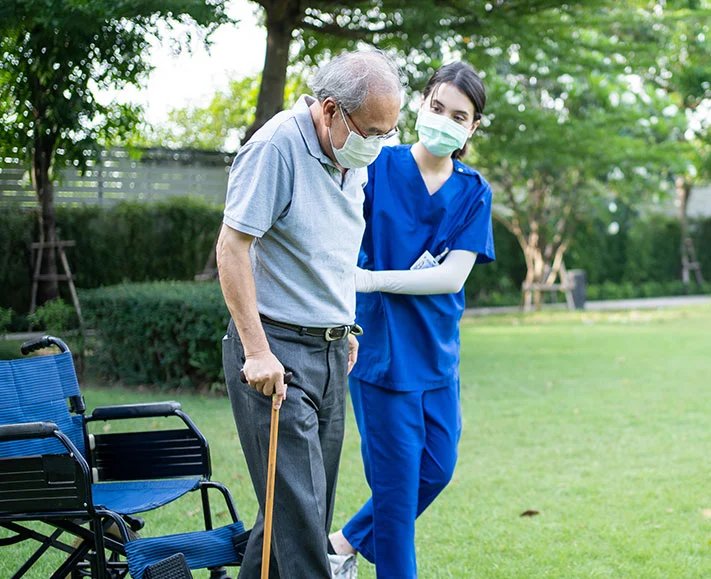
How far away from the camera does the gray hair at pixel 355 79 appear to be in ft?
8.07

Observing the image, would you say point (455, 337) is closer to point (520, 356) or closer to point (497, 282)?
point (520, 356)

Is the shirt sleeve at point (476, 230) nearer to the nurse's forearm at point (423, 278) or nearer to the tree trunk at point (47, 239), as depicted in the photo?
the nurse's forearm at point (423, 278)

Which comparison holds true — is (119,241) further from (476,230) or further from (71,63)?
(476,230)

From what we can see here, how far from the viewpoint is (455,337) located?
3.47 m

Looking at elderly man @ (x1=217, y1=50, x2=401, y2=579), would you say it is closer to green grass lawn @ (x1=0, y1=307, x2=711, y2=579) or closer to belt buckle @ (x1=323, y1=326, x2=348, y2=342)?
belt buckle @ (x1=323, y1=326, x2=348, y2=342)

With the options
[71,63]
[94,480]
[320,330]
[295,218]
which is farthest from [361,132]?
[71,63]

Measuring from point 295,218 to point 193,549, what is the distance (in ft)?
3.68

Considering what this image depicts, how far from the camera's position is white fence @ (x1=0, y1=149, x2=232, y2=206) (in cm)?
1238

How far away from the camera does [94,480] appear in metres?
3.42

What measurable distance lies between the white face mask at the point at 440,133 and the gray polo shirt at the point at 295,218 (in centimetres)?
72

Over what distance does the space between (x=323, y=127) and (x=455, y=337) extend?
3.96 feet

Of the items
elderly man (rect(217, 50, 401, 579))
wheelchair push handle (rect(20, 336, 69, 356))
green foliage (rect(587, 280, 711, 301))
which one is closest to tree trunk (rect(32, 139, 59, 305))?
wheelchair push handle (rect(20, 336, 69, 356))

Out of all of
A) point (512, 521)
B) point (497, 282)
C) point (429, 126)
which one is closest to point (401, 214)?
point (429, 126)

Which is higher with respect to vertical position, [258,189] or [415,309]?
[258,189]
